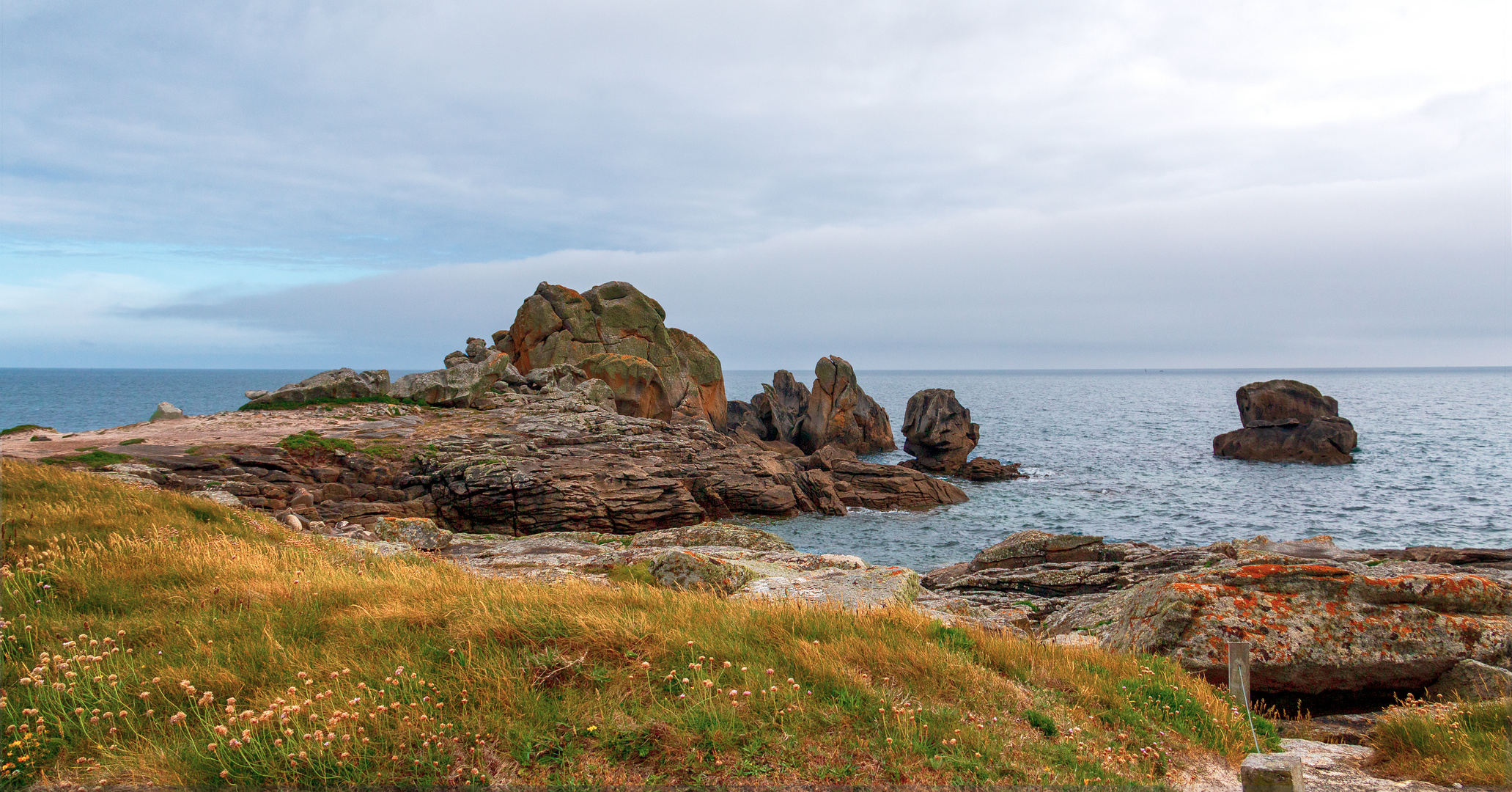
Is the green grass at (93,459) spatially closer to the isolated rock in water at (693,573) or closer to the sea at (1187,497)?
the isolated rock in water at (693,573)

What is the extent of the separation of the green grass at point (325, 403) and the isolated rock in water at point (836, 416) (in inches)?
1831

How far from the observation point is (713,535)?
21812 millimetres

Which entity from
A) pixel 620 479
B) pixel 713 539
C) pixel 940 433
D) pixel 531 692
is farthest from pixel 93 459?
pixel 940 433

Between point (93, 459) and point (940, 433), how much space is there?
5914cm

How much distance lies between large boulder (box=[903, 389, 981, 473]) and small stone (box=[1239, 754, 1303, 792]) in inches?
2513

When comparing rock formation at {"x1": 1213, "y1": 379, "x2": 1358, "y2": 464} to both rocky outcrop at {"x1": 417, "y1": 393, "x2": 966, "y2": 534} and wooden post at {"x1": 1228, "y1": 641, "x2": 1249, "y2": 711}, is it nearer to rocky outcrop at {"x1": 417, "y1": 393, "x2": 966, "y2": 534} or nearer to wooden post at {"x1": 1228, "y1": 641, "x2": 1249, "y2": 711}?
rocky outcrop at {"x1": 417, "y1": 393, "x2": 966, "y2": 534}

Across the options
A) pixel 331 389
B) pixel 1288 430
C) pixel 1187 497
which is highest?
pixel 331 389

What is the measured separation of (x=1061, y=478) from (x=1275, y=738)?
5839 cm

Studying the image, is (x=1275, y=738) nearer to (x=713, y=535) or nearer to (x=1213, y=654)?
(x=1213, y=654)

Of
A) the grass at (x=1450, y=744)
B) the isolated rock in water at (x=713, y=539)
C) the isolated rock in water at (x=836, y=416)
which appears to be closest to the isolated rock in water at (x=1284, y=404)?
the isolated rock in water at (x=836, y=416)

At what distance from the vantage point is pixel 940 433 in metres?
69.4

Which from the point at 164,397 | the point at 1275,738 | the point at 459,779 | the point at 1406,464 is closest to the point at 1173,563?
the point at 1275,738

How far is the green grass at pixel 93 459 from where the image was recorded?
24.5m

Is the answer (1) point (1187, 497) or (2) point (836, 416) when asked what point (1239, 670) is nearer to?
(1) point (1187, 497)
